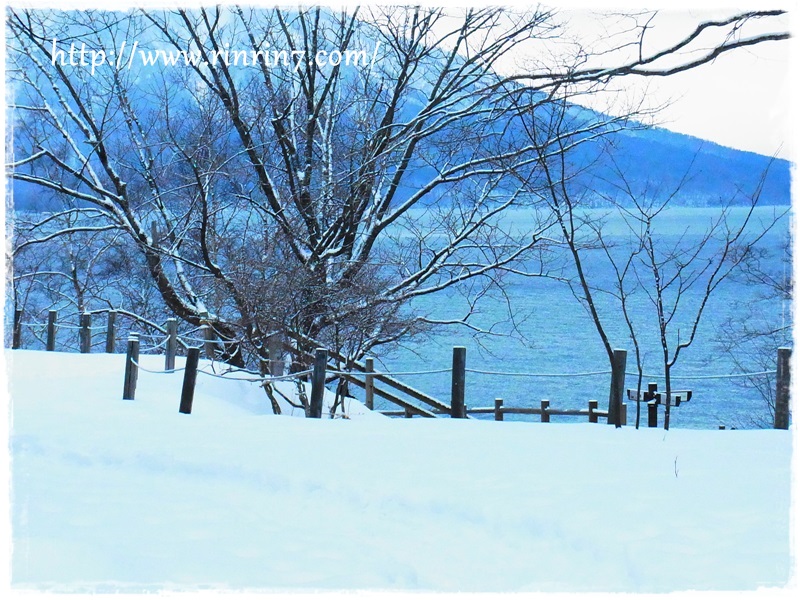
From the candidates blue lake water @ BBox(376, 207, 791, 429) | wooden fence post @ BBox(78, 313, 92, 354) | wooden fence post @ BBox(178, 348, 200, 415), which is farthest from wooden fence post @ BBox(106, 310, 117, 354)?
blue lake water @ BBox(376, 207, 791, 429)

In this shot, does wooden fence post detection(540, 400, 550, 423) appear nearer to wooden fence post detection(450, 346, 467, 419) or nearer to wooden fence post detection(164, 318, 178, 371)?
wooden fence post detection(450, 346, 467, 419)

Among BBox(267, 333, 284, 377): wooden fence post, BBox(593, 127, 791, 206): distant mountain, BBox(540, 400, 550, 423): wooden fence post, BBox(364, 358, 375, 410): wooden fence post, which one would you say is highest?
BBox(593, 127, 791, 206): distant mountain

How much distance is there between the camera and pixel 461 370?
766 cm

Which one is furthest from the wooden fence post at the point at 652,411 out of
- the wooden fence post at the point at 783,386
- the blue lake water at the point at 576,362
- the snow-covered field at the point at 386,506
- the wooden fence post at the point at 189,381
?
the blue lake water at the point at 576,362

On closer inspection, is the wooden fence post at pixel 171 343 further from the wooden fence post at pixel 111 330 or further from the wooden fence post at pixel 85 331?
the wooden fence post at pixel 85 331

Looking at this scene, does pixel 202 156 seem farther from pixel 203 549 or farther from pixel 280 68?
pixel 203 549

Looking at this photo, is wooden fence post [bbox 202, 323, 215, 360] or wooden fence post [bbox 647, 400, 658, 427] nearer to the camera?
wooden fence post [bbox 647, 400, 658, 427]

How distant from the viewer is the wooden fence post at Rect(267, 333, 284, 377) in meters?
9.12

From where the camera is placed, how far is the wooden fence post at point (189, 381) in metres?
7.23

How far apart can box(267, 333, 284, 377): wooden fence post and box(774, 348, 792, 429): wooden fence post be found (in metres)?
4.96

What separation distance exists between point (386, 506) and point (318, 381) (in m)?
3.10

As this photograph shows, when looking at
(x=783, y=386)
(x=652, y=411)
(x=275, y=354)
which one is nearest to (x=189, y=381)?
(x=275, y=354)

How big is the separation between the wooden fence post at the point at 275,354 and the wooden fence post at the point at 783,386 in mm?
4963

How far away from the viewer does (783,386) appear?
727 centimetres
